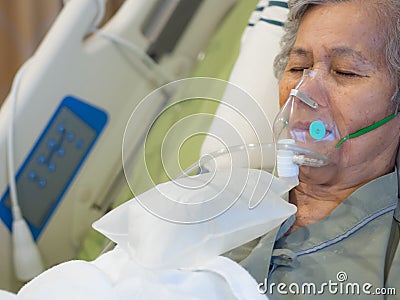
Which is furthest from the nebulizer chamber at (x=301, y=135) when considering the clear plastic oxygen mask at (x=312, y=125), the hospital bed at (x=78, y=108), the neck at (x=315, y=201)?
the hospital bed at (x=78, y=108)

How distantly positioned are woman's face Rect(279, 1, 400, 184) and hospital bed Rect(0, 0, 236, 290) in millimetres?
477

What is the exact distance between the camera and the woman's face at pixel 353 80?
1.39m

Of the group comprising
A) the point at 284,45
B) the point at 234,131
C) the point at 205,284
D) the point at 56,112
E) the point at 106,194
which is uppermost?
the point at 284,45

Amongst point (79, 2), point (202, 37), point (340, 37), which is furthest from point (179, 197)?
point (202, 37)

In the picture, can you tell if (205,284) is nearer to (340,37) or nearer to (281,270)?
(281,270)

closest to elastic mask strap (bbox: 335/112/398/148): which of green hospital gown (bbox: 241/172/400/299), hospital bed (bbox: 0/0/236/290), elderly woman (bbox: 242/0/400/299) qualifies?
elderly woman (bbox: 242/0/400/299)

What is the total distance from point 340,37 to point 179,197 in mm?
541

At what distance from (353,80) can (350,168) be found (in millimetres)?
211

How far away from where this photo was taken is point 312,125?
140 cm

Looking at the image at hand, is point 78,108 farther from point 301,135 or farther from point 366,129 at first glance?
point 366,129

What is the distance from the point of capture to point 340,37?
4.59 feet

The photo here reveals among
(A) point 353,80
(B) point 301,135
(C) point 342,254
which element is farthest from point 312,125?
(C) point 342,254

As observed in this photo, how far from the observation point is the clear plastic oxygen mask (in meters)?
1.39

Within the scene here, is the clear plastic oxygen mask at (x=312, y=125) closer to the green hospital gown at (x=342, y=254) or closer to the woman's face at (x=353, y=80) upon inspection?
the woman's face at (x=353, y=80)
